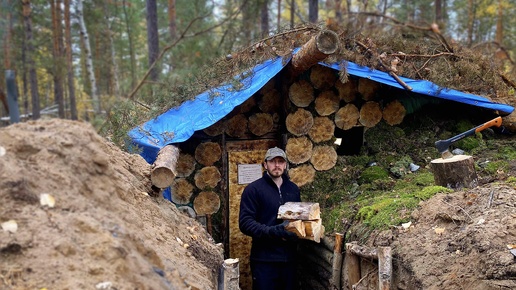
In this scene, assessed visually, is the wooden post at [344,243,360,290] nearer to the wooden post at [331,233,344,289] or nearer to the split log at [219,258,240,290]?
the wooden post at [331,233,344,289]

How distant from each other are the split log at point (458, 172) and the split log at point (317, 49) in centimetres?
187

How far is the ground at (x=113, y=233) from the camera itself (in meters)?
2.02

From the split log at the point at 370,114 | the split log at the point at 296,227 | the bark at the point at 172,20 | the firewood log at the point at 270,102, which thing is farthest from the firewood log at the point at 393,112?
the bark at the point at 172,20

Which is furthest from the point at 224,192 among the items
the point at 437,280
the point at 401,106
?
the point at 437,280

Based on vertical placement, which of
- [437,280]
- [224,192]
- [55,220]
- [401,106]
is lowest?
[437,280]

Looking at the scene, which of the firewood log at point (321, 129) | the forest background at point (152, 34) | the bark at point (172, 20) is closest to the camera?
the firewood log at point (321, 129)

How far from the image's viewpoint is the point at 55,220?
7.08 ft

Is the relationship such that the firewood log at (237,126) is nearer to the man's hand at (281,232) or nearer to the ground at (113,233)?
the man's hand at (281,232)

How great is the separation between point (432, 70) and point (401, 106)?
2.42 feet

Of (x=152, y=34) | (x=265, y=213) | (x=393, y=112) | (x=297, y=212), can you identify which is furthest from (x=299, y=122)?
(x=152, y=34)

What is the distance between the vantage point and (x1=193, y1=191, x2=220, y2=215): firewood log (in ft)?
22.1

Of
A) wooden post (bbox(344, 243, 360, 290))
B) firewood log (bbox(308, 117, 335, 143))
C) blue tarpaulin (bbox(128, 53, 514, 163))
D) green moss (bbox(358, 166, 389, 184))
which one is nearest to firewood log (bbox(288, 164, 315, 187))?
firewood log (bbox(308, 117, 335, 143))

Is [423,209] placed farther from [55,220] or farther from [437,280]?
[55,220]

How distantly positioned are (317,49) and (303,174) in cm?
225
